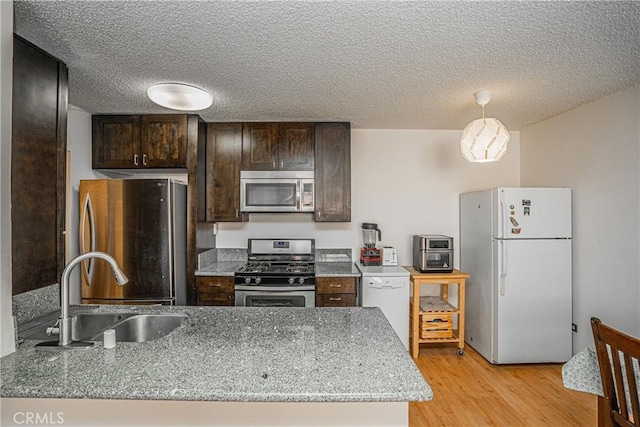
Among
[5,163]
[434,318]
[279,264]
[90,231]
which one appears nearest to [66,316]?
[5,163]

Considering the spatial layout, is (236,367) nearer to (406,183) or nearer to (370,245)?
(370,245)

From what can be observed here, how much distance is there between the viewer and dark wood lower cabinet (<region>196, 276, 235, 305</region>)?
3.05 meters

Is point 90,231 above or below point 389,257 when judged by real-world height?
above

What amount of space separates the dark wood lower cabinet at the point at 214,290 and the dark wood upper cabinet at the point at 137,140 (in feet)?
3.62

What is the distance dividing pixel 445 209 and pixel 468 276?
33.1 inches

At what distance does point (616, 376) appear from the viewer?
135 cm

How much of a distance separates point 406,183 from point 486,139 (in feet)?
4.60

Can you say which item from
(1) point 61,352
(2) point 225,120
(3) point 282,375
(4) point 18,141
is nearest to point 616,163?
(3) point 282,375

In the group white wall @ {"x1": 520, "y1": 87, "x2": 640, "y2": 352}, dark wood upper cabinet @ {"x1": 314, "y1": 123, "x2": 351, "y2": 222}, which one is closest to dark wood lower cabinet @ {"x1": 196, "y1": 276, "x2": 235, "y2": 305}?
dark wood upper cabinet @ {"x1": 314, "y1": 123, "x2": 351, "y2": 222}

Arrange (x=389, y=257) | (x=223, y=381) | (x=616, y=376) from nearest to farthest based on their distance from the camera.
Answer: (x=223, y=381) → (x=616, y=376) → (x=389, y=257)

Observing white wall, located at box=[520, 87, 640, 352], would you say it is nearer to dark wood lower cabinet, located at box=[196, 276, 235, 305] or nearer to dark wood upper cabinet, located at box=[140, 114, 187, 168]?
dark wood lower cabinet, located at box=[196, 276, 235, 305]

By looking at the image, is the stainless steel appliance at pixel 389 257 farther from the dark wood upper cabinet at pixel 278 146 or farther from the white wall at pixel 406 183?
the dark wood upper cabinet at pixel 278 146

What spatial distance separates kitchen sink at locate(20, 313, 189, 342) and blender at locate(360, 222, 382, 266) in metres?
2.07

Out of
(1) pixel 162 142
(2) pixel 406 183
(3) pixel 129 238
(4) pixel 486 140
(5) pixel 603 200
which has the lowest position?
(3) pixel 129 238
